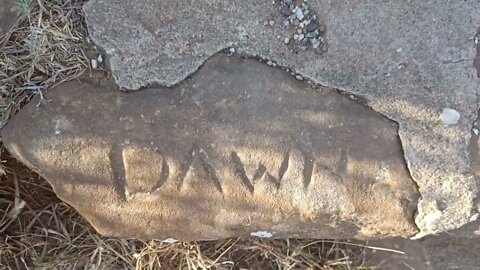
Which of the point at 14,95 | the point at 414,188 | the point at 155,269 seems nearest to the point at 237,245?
the point at 155,269

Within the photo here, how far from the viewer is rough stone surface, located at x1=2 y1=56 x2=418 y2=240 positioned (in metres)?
1.92

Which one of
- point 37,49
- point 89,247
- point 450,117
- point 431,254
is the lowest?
point 89,247

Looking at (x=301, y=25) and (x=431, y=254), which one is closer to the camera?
(x=301, y=25)

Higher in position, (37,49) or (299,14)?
(299,14)

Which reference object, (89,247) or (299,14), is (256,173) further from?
(89,247)

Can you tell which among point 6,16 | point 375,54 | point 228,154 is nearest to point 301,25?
point 375,54

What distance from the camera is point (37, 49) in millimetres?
2168

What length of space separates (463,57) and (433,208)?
41 centimetres

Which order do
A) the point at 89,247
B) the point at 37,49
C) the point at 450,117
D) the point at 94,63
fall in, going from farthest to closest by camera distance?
the point at 89,247, the point at 37,49, the point at 94,63, the point at 450,117

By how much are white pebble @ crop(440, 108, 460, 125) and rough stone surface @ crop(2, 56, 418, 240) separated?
0.13 m

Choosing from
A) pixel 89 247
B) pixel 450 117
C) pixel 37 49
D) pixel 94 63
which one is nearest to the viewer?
pixel 450 117

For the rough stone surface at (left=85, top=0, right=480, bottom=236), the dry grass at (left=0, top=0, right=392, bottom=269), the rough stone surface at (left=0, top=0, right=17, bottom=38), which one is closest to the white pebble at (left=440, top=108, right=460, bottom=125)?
the rough stone surface at (left=85, top=0, right=480, bottom=236)

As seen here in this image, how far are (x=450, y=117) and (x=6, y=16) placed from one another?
1348 millimetres

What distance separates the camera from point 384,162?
6.27 feet
